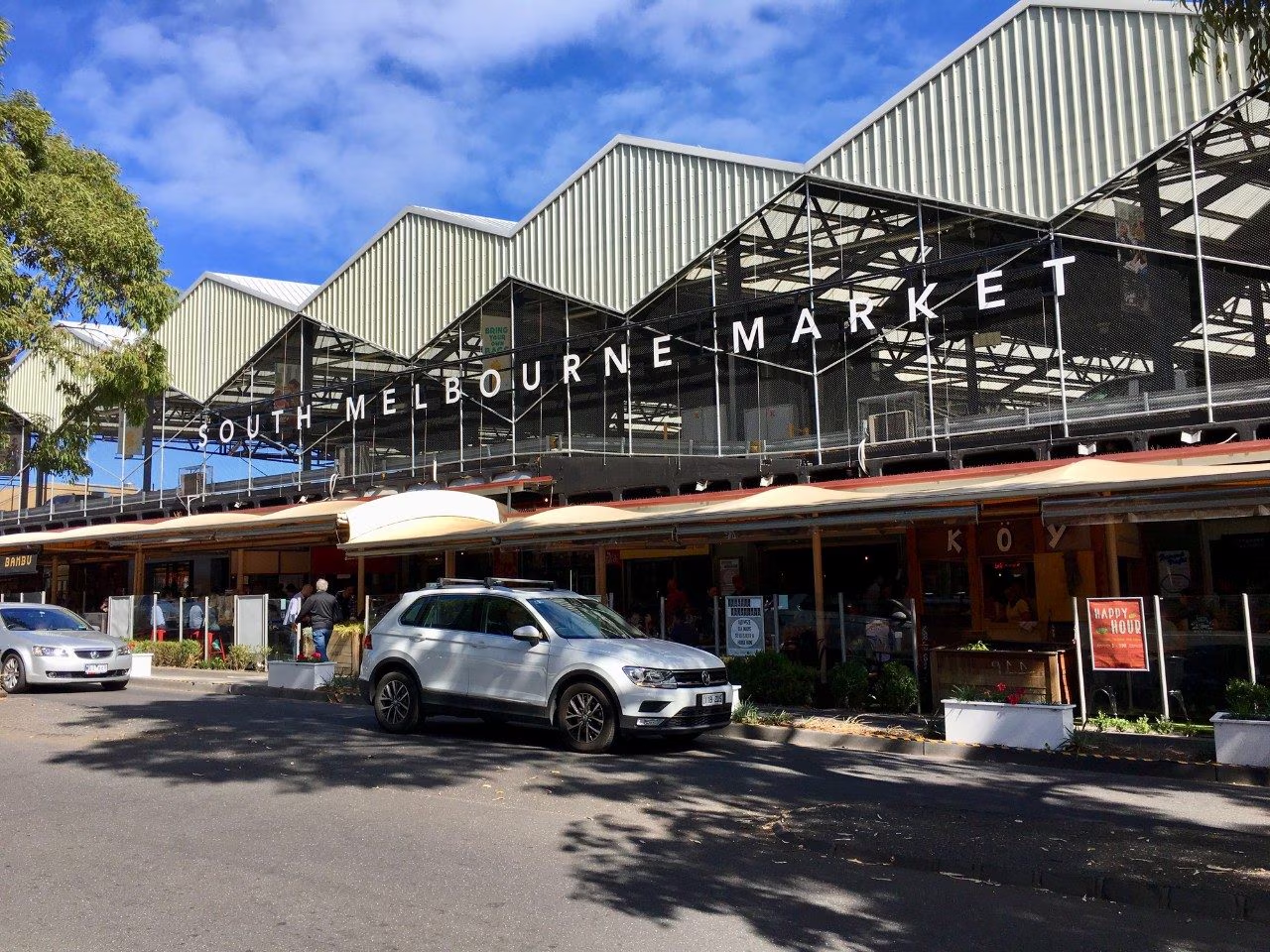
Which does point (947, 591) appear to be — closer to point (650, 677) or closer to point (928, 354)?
point (928, 354)

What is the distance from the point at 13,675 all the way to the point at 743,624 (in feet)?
38.8

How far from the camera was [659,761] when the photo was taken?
10.5m

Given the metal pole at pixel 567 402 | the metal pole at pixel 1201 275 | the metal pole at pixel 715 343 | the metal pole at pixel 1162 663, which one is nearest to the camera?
the metal pole at pixel 1162 663

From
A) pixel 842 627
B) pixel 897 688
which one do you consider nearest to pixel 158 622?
pixel 842 627

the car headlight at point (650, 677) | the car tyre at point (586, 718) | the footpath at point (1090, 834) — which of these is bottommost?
the footpath at point (1090, 834)

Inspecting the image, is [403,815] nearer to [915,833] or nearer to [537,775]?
[537,775]

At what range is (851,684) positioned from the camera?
14.2 meters

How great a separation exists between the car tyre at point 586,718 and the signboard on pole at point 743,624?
16.1 ft

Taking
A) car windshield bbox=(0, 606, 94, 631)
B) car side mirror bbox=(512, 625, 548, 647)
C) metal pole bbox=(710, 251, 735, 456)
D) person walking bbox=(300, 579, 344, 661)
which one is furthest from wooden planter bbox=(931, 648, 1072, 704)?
car windshield bbox=(0, 606, 94, 631)

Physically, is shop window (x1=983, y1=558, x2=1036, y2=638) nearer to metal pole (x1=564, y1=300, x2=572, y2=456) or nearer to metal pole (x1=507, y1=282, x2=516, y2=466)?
metal pole (x1=564, y1=300, x2=572, y2=456)

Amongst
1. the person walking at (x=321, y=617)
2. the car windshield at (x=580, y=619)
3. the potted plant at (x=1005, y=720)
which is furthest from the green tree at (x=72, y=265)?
the potted plant at (x=1005, y=720)

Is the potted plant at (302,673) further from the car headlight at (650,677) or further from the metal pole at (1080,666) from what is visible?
the metal pole at (1080,666)

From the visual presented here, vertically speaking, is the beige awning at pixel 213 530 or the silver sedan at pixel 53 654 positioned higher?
the beige awning at pixel 213 530

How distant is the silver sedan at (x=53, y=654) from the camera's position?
17031 millimetres
